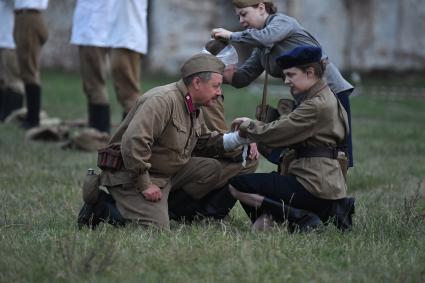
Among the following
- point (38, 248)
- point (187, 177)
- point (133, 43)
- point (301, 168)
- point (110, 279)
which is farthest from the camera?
point (133, 43)

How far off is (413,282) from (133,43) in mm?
4885

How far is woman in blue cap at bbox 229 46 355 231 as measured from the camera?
4.97m

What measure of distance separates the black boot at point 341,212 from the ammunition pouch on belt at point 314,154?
0.60ft

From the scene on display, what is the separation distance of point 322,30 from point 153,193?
16859 millimetres

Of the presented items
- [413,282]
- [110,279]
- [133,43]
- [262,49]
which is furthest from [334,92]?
[133,43]

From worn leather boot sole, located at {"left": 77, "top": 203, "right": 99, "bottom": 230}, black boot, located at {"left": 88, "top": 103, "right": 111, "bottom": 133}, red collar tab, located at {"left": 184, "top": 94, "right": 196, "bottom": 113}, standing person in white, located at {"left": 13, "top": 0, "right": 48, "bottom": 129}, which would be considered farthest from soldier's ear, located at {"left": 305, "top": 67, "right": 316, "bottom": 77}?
standing person in white, located at {"left": 13, "top": 0, "right": 48, "bottom": 129}

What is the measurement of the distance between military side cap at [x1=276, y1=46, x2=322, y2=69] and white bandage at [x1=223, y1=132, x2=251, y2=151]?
53cm

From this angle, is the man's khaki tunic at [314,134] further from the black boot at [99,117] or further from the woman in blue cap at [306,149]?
the black boot at [99,117]

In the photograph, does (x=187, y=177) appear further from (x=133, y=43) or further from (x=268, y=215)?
(x=133, y=43)

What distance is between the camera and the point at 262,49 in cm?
567

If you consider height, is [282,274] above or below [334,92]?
below

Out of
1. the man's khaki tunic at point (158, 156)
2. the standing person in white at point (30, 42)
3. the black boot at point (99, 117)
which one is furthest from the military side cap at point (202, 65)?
the standing person in white at point (30, 42)

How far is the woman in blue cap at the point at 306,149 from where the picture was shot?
497 cm

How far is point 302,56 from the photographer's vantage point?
4961mm
